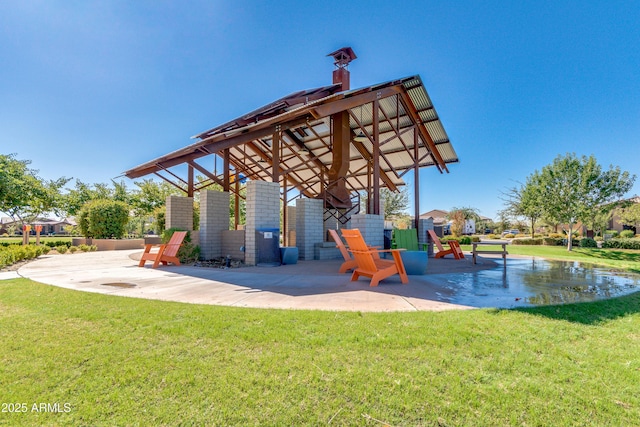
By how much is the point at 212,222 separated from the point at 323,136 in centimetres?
Answer: 706

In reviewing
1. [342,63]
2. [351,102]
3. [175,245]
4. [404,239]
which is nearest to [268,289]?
[175,245]

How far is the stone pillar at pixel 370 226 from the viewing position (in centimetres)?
1005

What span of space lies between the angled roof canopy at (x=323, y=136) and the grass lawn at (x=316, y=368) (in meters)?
7.18

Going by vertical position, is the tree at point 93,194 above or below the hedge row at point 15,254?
above

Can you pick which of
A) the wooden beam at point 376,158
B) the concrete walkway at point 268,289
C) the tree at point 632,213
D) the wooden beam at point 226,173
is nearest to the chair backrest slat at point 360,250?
the concrete walkway at point 268,289

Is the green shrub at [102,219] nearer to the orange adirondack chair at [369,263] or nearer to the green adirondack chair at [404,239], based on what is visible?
the green adirondack chair at [404,239]

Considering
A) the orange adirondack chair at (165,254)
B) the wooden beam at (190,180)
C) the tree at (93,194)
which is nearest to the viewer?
the orange adirondack chair at (165,254)

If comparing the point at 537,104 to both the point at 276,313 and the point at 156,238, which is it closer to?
the point at 276,313

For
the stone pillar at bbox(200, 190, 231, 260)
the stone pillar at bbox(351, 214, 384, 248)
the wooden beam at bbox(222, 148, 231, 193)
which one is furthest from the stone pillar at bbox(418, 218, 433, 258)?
the wooden beam at bbox(222, 148, 231, 193)

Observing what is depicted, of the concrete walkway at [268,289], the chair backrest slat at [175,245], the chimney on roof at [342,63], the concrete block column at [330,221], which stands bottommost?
the concrete walkway at [268,289]

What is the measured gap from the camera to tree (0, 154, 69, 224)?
47.7 feet

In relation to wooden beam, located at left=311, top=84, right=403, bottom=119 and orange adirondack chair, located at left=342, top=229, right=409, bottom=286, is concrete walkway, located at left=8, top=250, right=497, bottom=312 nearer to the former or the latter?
orange adirondack chair, located at left=342, top=229, right=409, bottom=286

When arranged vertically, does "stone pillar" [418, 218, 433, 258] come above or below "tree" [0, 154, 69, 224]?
below

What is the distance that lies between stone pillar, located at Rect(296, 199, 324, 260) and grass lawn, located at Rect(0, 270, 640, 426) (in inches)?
324
